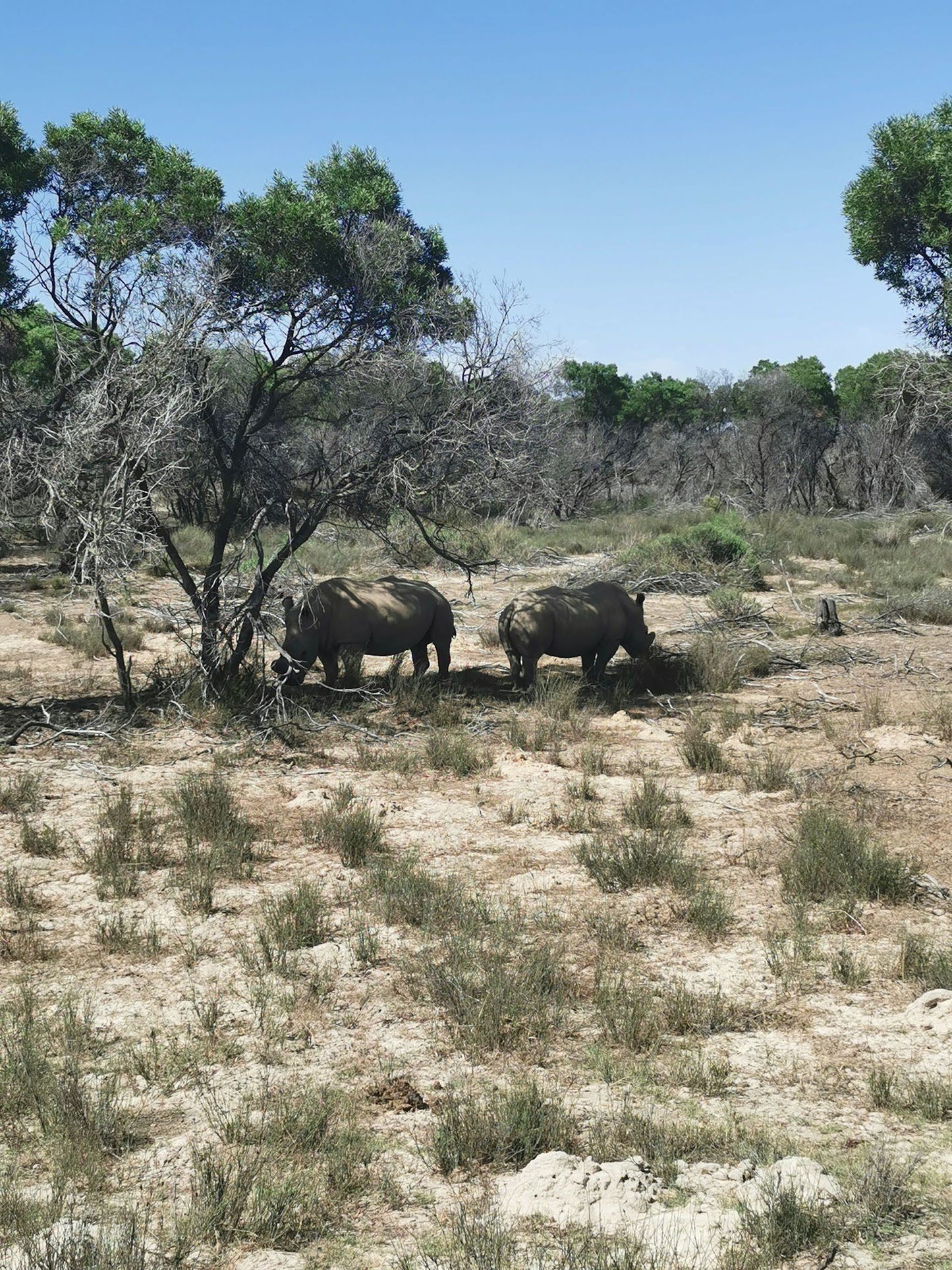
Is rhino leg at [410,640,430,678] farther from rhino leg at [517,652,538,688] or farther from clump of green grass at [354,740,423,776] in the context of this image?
clump of green grass at [354,740,423,776]

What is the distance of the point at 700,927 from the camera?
591 cm

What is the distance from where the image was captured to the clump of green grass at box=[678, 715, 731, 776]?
29.5ft

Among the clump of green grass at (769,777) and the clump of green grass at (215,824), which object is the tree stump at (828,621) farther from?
the clump of green grass at (215,824)

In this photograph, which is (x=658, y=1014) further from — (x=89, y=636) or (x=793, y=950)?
(x=89, y=636)

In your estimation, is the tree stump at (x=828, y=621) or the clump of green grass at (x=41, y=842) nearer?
the clump of green grass at (x=41, y=842)

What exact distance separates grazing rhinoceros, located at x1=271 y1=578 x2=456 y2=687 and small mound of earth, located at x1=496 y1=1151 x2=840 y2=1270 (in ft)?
24.7

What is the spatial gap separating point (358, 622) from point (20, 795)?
427cm

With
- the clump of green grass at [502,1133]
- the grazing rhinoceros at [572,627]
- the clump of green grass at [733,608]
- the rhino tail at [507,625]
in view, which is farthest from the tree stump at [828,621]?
the clump of green grass at [502,1133]

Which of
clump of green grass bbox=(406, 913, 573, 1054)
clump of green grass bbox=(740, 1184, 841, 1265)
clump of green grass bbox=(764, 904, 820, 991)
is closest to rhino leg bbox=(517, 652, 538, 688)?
clump of green grass bbox=(764, 904, 820, 991)

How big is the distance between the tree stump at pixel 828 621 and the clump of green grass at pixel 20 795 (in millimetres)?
10426

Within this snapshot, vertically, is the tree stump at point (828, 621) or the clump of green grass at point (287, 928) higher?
the tree stump at point (828, 621)

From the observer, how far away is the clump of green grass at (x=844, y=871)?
6305 mm

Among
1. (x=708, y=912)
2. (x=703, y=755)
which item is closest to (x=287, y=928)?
(x=708, y=912)

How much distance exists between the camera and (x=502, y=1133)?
13.0 feet
